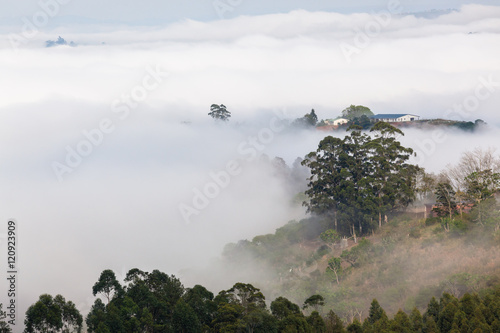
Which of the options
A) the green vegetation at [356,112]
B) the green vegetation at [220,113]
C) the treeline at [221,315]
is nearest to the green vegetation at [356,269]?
the treeline at [221,315]

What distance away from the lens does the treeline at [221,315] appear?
4888cm

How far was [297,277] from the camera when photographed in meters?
79.2

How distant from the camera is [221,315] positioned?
2048 inches

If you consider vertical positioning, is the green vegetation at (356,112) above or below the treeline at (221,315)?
above

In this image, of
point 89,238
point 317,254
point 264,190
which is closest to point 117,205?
point 89,238

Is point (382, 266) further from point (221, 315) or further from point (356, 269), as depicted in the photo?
point (221, 315)

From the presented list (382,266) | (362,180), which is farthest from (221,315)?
(362,180)

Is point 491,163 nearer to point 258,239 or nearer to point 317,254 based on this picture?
point 317,254

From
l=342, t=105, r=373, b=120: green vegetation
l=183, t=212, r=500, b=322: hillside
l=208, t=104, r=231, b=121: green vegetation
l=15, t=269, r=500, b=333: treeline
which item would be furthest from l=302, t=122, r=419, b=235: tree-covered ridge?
l=208, t=104, r=231, b=121: green vegetation

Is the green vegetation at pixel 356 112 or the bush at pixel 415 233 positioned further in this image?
the green vegetation at pixel 356 112

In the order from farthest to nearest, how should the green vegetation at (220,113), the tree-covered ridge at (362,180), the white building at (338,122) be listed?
the green vegetation at (220,113), the white building at (338,122), the tree-covered ridge at (362,180)

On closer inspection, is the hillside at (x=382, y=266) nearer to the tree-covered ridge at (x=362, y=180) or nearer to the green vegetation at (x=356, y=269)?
the green vegetation at (x=356, y=269)

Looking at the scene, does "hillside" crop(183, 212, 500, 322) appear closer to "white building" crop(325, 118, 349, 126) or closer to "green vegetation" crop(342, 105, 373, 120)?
"green vegetation" crop(342, 105, 373, 120)

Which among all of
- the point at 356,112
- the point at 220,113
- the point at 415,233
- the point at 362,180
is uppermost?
the point at 220,113
